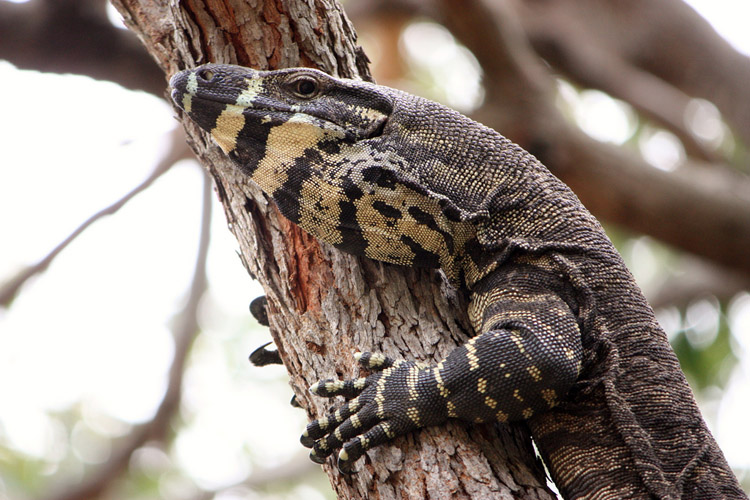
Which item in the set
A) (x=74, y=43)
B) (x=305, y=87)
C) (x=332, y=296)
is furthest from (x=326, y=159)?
(x=74, y=43)

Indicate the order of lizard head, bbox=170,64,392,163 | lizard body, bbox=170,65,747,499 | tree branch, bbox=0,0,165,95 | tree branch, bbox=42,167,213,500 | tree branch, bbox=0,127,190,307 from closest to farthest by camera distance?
lizard body, bbox=170,65,747,499, lizard head, bbox=170,64,392,163, tree branch, bbox=0,0,165,95, tree branch, bbox=0,127,190,307, tree branch, bbox=42,167,213,500

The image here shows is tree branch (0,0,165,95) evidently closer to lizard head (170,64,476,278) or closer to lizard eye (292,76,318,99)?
lizard head (170,64,476,278)

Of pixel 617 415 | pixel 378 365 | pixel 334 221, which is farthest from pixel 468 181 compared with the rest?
pixel 617 415

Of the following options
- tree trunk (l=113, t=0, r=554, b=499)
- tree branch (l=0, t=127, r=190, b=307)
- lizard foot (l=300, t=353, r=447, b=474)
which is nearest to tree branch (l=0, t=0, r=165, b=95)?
tree branch (l=0, t=127, r=190, b=307)

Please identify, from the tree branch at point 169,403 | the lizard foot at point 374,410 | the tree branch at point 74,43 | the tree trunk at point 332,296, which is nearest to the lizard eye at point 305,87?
the tree trunk at point 332,296

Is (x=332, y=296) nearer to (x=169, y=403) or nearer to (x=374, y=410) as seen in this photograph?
(x=374, y=410)

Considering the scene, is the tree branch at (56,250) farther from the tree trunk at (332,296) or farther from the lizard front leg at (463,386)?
the lizard front leg at (463,386)
